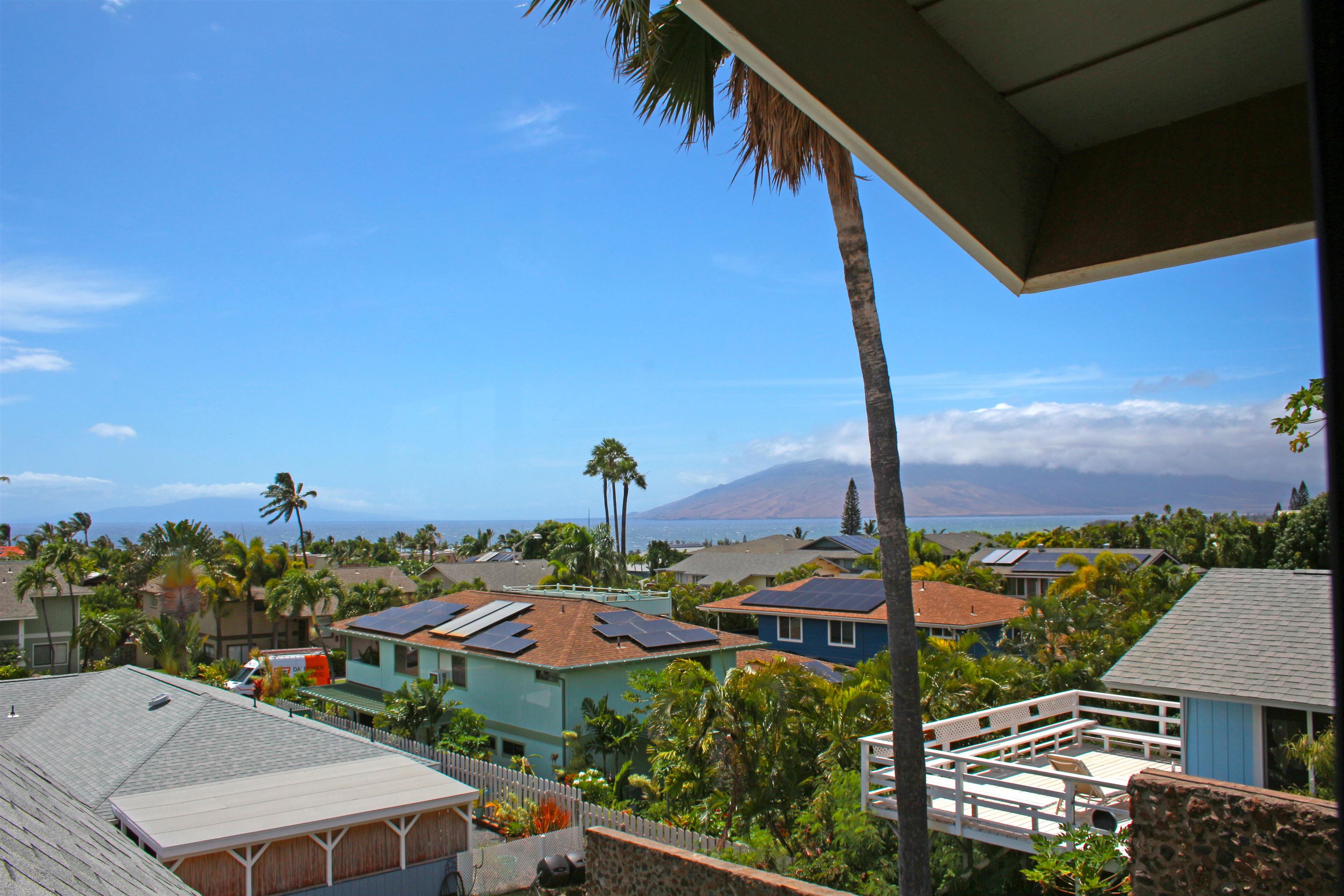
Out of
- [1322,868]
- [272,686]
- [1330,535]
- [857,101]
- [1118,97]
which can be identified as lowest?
[272,686]

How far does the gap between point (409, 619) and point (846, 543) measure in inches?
2178

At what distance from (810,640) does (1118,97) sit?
34.6 metres

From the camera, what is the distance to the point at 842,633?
113 ft

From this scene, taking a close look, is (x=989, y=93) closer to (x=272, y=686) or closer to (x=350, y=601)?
(x=272, y=686)

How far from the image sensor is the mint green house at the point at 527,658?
23.2 meters

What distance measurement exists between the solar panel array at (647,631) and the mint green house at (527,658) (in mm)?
40

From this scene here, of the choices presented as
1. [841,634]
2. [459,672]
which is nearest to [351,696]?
[459,672]

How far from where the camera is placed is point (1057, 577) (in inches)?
2019

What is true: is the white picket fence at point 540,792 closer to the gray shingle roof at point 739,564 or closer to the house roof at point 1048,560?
the house roof at point 1048,560

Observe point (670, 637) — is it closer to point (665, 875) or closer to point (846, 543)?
point (665, 875)

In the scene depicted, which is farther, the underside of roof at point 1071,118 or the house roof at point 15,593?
the house roof at point 15,593

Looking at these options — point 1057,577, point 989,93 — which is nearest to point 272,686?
point 989,93

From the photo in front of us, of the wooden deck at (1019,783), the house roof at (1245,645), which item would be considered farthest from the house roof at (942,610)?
the house roof at (1245,645)

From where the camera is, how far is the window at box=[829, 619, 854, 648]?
34000 mm
